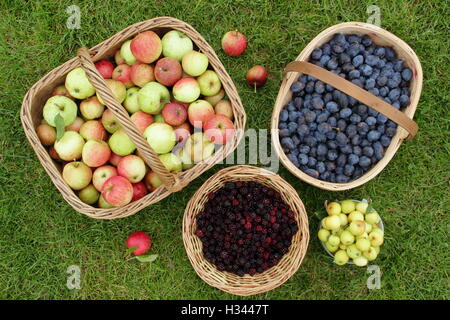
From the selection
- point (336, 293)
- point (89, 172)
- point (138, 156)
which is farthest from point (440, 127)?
point (89, 172)

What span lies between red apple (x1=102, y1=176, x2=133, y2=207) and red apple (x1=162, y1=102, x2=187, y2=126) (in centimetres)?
41

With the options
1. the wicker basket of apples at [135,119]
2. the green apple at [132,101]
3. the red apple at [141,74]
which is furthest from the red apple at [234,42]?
the green apple at [132,101]

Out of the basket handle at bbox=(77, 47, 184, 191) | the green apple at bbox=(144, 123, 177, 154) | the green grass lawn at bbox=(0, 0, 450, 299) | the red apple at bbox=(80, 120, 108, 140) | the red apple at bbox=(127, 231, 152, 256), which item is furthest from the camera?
the green grass lawn at bbox=(0, 0, 450, 299)

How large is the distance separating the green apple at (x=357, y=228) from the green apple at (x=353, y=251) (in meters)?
0.10

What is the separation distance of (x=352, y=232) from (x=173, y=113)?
4.00ft

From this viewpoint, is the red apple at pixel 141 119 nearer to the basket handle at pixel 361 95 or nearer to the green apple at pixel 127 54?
the green apple at pixel 127 54

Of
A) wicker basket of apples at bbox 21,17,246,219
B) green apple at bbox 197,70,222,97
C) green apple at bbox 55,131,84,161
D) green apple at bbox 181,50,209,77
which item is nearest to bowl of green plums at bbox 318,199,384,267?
wicker basket of apples at bbox 21,17,246,219

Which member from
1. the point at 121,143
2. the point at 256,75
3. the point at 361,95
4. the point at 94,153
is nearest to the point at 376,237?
the point at 361,95

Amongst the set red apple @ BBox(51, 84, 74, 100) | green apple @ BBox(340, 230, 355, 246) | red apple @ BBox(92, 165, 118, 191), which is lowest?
green apple @ BBox(340, 230, 355, 246)

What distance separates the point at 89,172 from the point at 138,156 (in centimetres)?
28

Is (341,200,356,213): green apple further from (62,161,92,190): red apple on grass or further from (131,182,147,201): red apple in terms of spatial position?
(62,161,92,190): red apple on grass

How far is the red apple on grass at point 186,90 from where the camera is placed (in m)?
2.33

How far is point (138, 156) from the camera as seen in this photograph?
2389 millimetres

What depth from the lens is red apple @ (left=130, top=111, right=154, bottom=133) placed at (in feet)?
7.70
